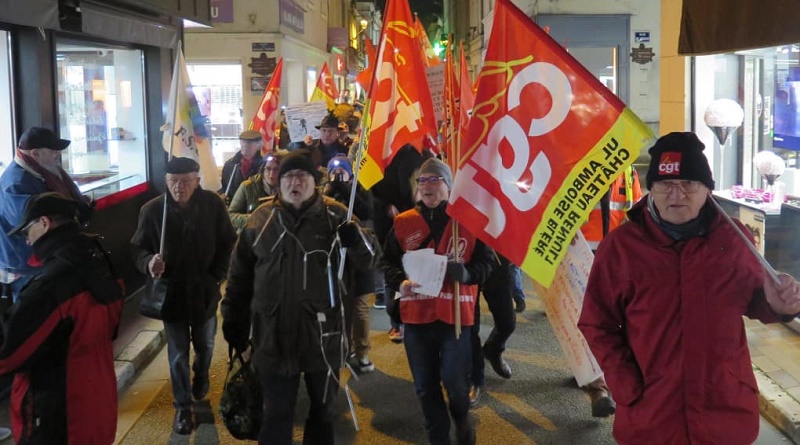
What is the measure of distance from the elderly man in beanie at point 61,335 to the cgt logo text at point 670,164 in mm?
2585

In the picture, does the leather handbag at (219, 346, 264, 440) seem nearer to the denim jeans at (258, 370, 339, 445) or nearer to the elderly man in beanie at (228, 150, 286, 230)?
the denim jeans at (258, 370, 339, 445)

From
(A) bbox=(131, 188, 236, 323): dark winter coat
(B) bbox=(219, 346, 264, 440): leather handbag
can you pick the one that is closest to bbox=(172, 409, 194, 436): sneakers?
(A) bbox=(131, 188, 236, 323): dark winter coat

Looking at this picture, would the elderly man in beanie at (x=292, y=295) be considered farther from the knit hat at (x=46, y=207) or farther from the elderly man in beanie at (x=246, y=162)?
the elderly man in beanie at (x=246, y=162)

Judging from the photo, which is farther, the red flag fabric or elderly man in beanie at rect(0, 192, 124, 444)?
the red flag fabric

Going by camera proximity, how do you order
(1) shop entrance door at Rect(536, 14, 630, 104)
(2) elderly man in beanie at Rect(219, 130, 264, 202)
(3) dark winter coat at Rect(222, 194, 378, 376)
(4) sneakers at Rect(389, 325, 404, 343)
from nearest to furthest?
(3) dark winter coat at Rect(222, 194, 378, 376)
(4) sneakers at Rect(389, 325, 404, 343)
(2) elderly man in beanie at Rect(219, 130, 264, 202)
(1) shop entrance door at Rect(536, 14, 630, 104)

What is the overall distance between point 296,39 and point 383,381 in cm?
1724

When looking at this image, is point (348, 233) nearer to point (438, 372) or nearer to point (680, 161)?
point (438, 372)

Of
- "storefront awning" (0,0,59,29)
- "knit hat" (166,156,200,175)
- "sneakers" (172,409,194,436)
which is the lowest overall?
"sneakers" (172,409,194,436)

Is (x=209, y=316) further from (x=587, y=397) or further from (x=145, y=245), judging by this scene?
(x=587, y=397)

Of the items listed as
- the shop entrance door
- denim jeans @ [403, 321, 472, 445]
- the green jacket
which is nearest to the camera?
denim jeans @ [403, 321, 472, 445]

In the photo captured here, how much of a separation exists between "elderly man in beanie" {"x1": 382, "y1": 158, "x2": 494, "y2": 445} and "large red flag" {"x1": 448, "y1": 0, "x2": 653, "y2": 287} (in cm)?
65

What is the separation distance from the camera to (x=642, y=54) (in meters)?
20.7

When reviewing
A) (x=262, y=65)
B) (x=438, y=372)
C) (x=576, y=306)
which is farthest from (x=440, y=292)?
(x=262, y=65)

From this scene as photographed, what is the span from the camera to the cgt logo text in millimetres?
3173
